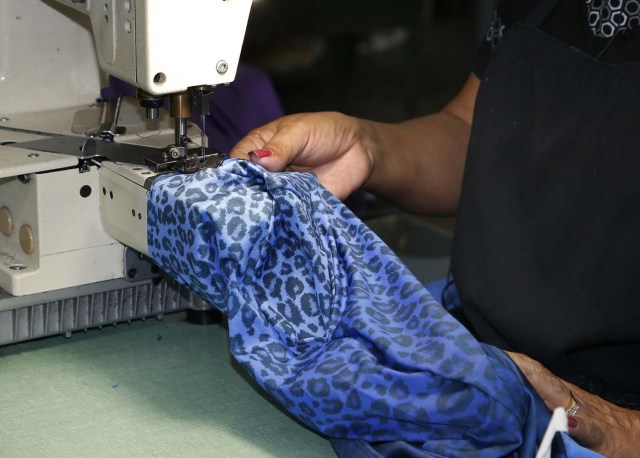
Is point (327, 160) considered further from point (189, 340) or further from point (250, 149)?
point (189, 340)

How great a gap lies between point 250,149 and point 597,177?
0.53m

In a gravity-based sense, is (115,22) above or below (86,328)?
above

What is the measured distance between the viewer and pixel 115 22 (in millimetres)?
1412

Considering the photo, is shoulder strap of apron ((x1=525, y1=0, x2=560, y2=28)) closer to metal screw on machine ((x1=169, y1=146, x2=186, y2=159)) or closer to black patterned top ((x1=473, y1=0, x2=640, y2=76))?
black patterned top ((x1=473, y1=0, x2=640, y2=76))

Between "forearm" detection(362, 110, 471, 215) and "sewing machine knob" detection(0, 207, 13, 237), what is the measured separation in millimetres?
637

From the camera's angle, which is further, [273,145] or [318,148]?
[318,148]

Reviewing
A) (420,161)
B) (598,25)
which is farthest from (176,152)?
(598,25)

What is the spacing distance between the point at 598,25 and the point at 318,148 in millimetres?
499

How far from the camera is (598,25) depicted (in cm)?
166

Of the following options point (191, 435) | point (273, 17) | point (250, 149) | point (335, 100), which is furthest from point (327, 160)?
point (335, 100)

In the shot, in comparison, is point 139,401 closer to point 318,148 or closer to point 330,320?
point 330,320

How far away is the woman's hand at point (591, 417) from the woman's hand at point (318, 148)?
1.73ft

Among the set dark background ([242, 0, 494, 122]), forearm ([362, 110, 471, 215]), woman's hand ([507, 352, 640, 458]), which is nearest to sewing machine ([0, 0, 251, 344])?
forearm ([362, 110, 471, 215])

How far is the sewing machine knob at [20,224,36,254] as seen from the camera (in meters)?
1.53
